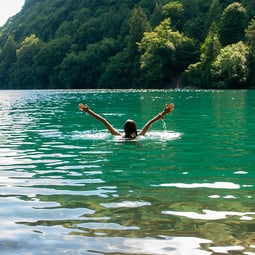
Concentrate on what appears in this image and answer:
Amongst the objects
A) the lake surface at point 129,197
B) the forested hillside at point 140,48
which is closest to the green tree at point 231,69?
the forested hillside at point 140,48

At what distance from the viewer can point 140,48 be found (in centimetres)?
12100

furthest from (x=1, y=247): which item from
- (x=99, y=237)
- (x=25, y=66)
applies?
(x=25, y=66)

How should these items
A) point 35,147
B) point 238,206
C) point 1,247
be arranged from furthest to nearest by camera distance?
1. point 35,147
2. point 238,206
3. point 1,247

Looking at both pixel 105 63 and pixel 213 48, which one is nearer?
pixel 213 48

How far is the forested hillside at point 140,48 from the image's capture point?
3770 inches

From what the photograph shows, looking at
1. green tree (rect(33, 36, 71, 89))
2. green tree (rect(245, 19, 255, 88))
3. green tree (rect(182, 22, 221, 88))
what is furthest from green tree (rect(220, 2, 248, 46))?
green tree (rect(33, 36, 71, 89))

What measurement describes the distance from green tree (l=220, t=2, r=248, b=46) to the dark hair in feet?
316

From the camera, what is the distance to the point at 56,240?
239 inches

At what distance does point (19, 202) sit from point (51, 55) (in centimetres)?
15407

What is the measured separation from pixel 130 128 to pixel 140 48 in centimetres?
10731

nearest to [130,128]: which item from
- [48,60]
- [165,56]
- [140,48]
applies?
[165,56]

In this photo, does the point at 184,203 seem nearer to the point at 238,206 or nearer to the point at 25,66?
the point at 238,206

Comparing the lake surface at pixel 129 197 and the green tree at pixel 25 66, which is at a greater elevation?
the green tree at pixel 25 66

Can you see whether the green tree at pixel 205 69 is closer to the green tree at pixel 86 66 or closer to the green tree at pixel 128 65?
the green tree at pixel 128 65
